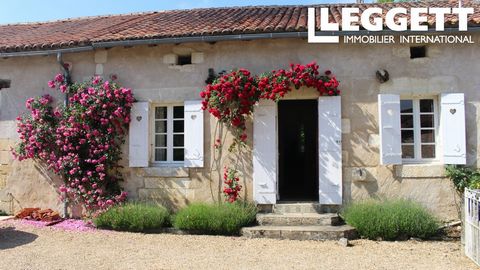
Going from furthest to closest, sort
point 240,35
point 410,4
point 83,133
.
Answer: point 410,4 < point 83,133 < point 240,35

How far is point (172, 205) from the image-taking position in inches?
280

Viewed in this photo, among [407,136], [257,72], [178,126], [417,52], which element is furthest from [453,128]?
[178,126]

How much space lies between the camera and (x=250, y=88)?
6.68m

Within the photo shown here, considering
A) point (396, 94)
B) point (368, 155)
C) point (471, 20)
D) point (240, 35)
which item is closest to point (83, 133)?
point (240, 35)

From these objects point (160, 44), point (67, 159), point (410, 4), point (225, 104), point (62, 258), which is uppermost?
point (410, 4)

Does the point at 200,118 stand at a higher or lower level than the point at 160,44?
lower

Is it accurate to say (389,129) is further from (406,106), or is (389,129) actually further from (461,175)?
(461,175)

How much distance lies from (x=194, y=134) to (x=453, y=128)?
4307mm

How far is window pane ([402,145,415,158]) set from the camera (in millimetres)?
6824

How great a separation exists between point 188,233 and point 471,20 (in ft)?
18.5

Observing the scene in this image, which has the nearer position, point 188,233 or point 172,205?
point 188,233

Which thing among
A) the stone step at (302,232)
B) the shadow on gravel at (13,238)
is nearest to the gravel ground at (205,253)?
the shadow on gravel at (13,238)

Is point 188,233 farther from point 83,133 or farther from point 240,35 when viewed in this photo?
point 240,35

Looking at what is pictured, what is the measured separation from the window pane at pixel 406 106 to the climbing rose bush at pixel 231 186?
3.08 meters
